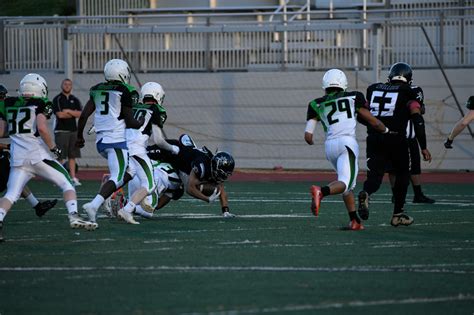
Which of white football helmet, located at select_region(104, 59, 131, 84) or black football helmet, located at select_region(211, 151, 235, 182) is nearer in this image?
white football helmet, located at select_region(104, 59, 131, 84)

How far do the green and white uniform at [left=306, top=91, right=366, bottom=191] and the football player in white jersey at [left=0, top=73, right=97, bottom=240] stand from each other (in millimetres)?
2825

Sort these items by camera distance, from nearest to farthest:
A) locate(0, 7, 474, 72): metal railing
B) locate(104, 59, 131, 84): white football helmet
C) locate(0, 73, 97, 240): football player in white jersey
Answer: locate(0, 73, 97, 240): football player in white jersey < locate(104, 59, 131, 84): white football helmet < locate(0, 7, 474, 72): metal railing

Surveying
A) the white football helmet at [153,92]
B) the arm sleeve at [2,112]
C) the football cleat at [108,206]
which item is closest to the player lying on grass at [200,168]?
the white football helmet at [153,92]

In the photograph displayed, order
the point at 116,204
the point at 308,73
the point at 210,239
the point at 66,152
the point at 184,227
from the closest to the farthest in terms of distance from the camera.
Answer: the point at 210,239 < the point at 184,227 < the point at 116,204 < the point at 66,152 < the point at 308,73

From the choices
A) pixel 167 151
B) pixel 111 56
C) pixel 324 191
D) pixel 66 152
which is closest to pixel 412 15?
pixel 111 56

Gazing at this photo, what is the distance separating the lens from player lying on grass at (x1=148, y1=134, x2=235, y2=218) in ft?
46.6

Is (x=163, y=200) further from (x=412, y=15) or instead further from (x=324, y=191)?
(x=412, y=15)

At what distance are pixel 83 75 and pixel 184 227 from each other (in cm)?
1327

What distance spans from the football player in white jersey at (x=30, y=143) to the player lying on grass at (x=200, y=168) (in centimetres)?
230

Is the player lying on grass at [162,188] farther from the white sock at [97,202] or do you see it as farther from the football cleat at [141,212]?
the white sock at [97,202]

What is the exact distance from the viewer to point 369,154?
13.5m

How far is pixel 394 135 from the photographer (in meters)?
13.2

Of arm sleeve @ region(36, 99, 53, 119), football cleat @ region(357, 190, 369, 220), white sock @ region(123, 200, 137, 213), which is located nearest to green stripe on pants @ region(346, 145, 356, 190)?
football cleat @ region(357, 190, 369, 220)

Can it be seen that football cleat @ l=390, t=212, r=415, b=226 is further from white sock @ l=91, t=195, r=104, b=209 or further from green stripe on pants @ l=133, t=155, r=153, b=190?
white sock @ l=91, t=195, r=104, b=209
